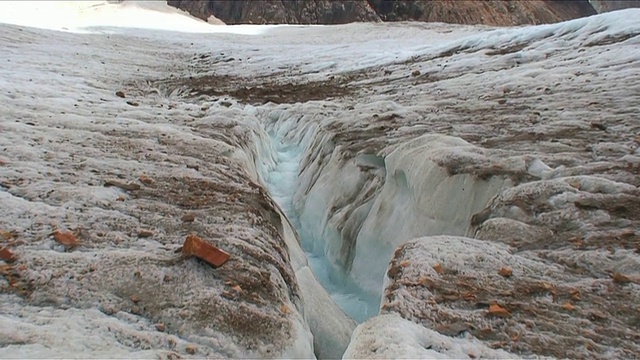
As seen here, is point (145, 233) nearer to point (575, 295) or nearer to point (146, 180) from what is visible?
point (146, 180)

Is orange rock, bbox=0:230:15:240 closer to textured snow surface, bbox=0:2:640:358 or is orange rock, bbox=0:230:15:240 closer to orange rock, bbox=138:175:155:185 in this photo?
textured snow surface, bbox=0:2:640:358

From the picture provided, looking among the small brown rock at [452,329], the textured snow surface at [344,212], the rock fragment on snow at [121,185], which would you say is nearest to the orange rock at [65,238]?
the textured snow surface at [344,212]

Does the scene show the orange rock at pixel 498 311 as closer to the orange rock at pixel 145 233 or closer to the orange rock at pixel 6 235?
the orange rock at pixel 145 233

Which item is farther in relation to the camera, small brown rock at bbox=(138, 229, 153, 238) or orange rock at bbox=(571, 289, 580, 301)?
small brown rock at bbox=(138, 229, 153, 238)

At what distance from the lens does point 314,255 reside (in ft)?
16.6

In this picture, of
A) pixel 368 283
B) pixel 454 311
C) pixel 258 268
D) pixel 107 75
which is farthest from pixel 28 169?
pixel 107 75

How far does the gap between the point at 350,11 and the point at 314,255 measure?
27330 mm

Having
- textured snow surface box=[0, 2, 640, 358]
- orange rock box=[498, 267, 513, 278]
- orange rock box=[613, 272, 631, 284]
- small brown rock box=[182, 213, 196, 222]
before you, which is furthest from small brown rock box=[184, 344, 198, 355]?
orange rock box=[613, 272, 631, 284]

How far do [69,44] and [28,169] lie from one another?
9.79 m

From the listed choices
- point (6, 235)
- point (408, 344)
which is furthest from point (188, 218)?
point (408, 344)

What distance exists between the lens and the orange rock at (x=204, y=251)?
2781 mm

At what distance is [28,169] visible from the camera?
359 centimetres

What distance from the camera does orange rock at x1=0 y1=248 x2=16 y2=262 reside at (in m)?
2.54

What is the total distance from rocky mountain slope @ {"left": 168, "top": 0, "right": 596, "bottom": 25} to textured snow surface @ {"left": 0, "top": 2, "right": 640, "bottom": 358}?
22774 mm
